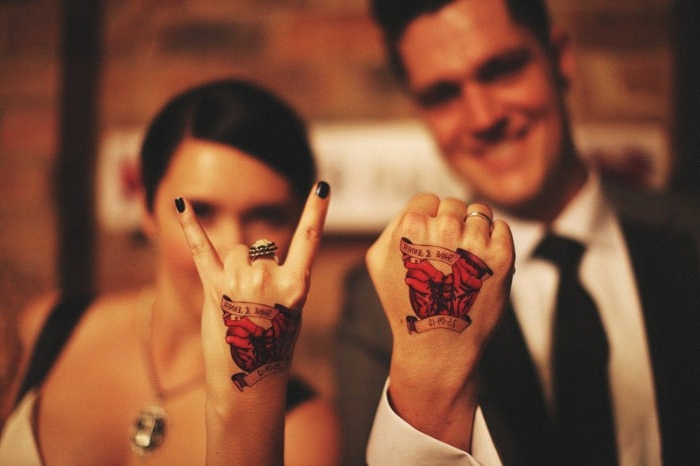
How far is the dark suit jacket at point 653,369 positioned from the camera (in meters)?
0.72

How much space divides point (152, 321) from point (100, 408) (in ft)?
0.65

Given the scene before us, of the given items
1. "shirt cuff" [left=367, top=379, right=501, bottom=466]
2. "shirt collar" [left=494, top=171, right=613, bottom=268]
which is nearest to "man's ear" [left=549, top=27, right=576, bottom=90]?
"shirt collar" [left=494, top=171, right=613, bottom=268]

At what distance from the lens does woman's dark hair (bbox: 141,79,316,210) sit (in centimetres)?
80

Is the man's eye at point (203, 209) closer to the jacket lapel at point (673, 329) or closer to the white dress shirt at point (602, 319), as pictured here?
the white dress shirt at point (602, 319)

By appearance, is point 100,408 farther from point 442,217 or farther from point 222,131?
point 442,217

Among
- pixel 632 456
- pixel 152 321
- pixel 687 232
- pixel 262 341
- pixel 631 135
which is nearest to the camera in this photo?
pixel 262 341

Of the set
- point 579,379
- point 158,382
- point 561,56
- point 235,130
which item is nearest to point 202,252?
point 235,130

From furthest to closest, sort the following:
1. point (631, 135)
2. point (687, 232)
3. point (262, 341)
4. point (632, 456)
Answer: point (631, 135) < point (687, 232) < point (632, 456) < point (262, 341)

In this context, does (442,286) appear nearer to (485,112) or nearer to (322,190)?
(322,190)

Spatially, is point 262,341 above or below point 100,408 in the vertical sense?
above

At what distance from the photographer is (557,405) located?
2.55 ft

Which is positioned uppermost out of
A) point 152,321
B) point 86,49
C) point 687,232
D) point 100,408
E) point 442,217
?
point 86,49

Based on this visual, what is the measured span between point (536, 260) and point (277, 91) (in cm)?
90

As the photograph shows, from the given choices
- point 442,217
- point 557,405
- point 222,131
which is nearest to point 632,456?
point 557,405
